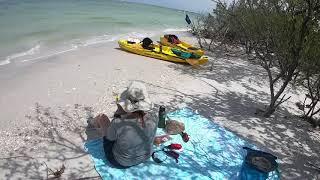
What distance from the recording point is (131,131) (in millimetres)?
5980

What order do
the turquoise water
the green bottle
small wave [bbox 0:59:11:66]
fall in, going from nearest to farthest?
the green bottle, small wave [bbox 0:59:11:66], the turquoise water

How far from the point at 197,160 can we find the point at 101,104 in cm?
344

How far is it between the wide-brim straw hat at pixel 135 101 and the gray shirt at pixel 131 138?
0.59 ft

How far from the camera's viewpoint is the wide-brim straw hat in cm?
611

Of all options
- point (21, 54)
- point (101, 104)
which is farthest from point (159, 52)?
point (101, 104)

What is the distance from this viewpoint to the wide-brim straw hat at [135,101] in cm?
611

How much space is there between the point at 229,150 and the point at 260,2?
13.6 feet

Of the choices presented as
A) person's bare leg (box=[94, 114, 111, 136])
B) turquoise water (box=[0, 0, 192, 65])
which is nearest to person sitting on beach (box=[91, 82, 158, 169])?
person's bare leg (box=[94, 114, 111, 136])

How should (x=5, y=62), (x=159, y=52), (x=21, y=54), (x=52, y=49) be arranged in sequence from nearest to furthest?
(x=5, y=62), (x=21, y=54), (x=159, y=52), (x=52, y=49)

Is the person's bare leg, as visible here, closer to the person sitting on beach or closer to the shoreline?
the person sitting on beach

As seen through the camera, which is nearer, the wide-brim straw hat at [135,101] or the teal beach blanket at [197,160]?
the wide-brim straw hat at [135,101]

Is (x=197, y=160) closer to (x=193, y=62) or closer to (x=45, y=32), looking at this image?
(x=193, y=62)

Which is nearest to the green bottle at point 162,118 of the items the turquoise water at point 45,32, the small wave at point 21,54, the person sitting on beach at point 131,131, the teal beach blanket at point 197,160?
the teal beach blanket at point 197,160

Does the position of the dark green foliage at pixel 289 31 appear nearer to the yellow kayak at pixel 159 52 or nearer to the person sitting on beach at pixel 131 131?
the person sitting on beach at pixel 131 131
